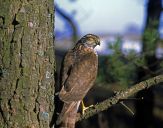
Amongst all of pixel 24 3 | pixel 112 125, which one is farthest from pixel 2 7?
pixel 112 125

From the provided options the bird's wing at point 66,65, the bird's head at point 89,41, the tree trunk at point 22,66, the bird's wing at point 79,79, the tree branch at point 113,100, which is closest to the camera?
the tree trunk at point 22,66

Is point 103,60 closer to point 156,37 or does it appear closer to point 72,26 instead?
point 156,37

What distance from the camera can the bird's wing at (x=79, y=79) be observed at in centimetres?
439

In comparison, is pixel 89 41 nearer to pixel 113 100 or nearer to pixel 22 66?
pixel 113 100

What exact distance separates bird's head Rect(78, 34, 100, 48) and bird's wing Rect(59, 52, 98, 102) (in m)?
0.36

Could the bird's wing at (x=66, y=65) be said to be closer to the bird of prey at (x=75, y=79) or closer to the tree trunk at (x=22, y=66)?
the bird of prey at (x=75, y=79)

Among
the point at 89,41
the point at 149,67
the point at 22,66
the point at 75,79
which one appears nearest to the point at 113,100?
the point at 75,79

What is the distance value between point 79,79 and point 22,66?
2.58ft

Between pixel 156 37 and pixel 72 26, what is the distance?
24.6 feet

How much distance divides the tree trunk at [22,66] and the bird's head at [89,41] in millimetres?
1327

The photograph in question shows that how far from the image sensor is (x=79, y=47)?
518cm

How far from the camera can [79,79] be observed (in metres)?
4.62

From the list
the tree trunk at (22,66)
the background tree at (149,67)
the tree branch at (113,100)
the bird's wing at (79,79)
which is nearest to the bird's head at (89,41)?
the bird's wing at (79,79)

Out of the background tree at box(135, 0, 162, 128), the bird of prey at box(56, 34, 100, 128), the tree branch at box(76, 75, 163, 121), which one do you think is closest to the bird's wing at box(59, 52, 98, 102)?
the bird of prey at box(56, 34, 100, 128)
